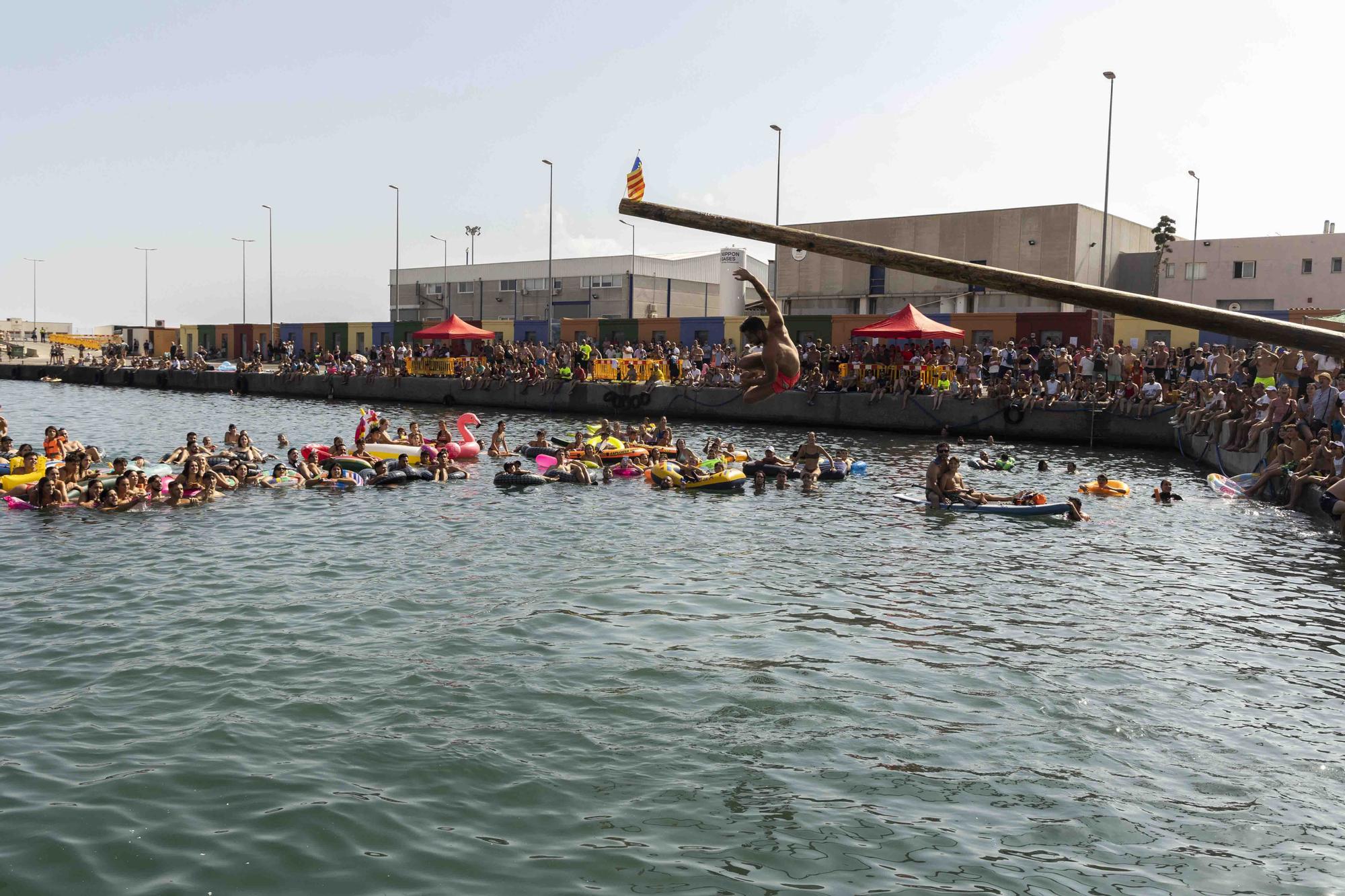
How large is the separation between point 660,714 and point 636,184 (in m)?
5.30

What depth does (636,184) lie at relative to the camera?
702 centimetres

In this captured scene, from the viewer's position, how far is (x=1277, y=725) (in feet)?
33.2

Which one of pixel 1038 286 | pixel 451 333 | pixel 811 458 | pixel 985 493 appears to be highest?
pixel 451 333

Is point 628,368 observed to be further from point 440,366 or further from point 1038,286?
point 1038,286

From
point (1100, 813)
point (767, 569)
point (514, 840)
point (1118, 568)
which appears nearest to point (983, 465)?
point (1118, 568)

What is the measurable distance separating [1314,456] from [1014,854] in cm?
1810

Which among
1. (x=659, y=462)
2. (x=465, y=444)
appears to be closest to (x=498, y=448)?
(x=465, y=444)

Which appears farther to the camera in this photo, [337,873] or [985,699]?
[985,699]

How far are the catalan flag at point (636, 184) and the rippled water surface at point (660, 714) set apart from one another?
14.8 ft

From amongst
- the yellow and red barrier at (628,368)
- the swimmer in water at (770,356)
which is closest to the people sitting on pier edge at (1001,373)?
the yellow and red barrier at (628,368)

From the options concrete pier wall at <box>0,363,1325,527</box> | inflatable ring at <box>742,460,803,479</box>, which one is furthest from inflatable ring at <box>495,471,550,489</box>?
concrete pier wall at <box>0,363,1325,527</box>

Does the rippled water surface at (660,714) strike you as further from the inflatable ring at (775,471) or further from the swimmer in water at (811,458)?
the inflatable ring at (775,471)

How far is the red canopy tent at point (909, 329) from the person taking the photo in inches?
1455

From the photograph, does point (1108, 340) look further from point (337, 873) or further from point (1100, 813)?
point (337, 873)
